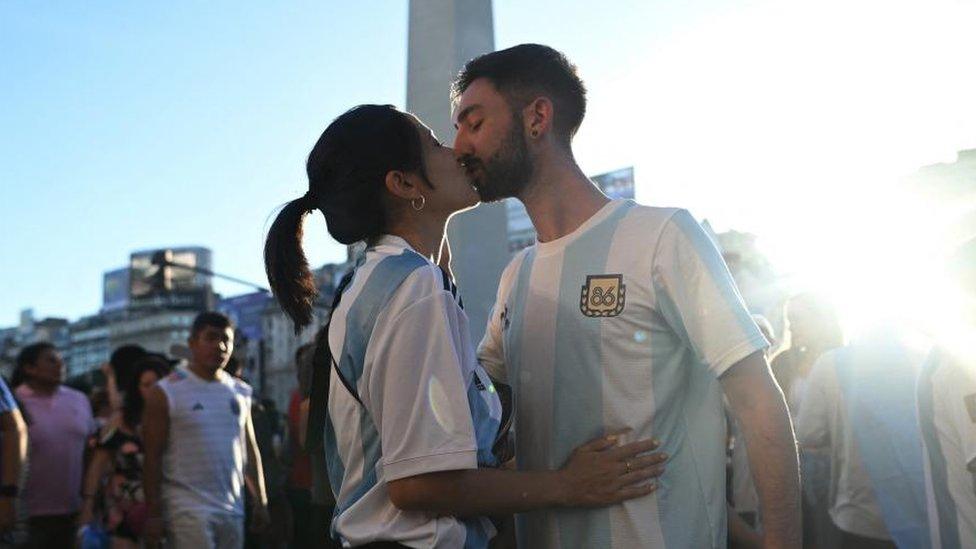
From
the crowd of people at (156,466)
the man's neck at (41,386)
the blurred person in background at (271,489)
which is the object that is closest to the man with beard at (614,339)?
the crowd of people at (156,466)

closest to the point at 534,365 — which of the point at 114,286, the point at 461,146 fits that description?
the point at 461,146

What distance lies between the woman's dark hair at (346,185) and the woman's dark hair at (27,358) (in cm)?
571

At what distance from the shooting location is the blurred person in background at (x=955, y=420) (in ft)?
9.36

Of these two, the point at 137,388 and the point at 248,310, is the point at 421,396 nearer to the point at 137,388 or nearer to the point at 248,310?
the point at 137,388

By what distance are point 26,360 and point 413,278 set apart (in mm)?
6252

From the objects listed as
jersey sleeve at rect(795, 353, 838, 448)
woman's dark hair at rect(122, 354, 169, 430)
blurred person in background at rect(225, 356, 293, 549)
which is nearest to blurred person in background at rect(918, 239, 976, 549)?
jersey sleeve at rect(795, 353, 838, 448)

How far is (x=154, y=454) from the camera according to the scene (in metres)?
5.79

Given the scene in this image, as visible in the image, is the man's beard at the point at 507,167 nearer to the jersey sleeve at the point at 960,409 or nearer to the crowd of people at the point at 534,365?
the crowd of people at the point at 534,365

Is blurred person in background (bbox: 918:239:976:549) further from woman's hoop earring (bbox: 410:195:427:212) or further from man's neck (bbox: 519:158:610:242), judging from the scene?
woman's hoop earring (bbox: 410:195:427:212)

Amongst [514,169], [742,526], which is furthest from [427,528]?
[742,526]

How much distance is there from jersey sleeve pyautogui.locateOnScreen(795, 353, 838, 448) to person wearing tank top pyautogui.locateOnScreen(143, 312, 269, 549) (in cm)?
290

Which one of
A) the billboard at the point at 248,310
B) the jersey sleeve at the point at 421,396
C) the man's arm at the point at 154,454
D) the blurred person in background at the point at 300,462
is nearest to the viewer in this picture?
the jersey sleeve at the point at 421,396

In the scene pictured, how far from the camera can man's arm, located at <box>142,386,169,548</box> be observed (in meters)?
5.70

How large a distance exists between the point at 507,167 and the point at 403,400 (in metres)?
0.63
